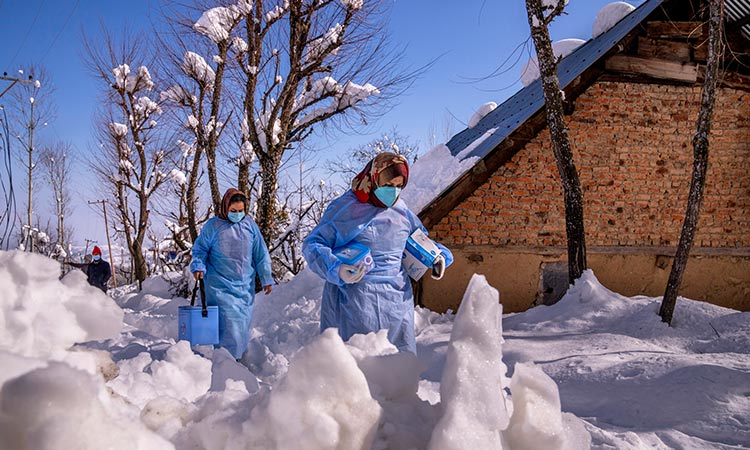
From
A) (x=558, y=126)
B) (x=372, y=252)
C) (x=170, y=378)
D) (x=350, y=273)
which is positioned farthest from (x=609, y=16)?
(x=170, y=378)

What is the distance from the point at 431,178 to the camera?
25.4 ft

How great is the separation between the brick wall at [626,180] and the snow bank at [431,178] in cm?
53

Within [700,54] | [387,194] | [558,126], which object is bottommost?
[387,194]

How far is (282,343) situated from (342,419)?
18.3ft

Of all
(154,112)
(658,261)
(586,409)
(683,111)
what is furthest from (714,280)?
(154,112)

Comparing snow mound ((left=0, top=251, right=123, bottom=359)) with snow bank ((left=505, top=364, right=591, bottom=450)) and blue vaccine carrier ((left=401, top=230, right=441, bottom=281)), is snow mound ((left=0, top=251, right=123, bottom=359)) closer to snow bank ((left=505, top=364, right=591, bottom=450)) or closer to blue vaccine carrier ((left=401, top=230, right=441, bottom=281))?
snow bank ((left=505, top=364, right=591, bottom=450))

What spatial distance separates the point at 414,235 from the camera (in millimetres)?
3654

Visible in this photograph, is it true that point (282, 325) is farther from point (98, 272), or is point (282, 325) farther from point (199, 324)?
point (98, 272)

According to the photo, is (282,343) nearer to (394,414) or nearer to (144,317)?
(144,317)

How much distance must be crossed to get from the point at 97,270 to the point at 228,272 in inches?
396

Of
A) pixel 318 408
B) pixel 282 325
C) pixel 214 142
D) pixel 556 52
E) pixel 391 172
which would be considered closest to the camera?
pixel 318 408

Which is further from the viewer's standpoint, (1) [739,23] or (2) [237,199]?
(1) [739,23]

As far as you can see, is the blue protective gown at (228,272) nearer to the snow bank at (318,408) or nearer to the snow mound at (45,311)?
the snow mound at (45,311)

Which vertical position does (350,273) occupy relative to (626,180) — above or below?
below
